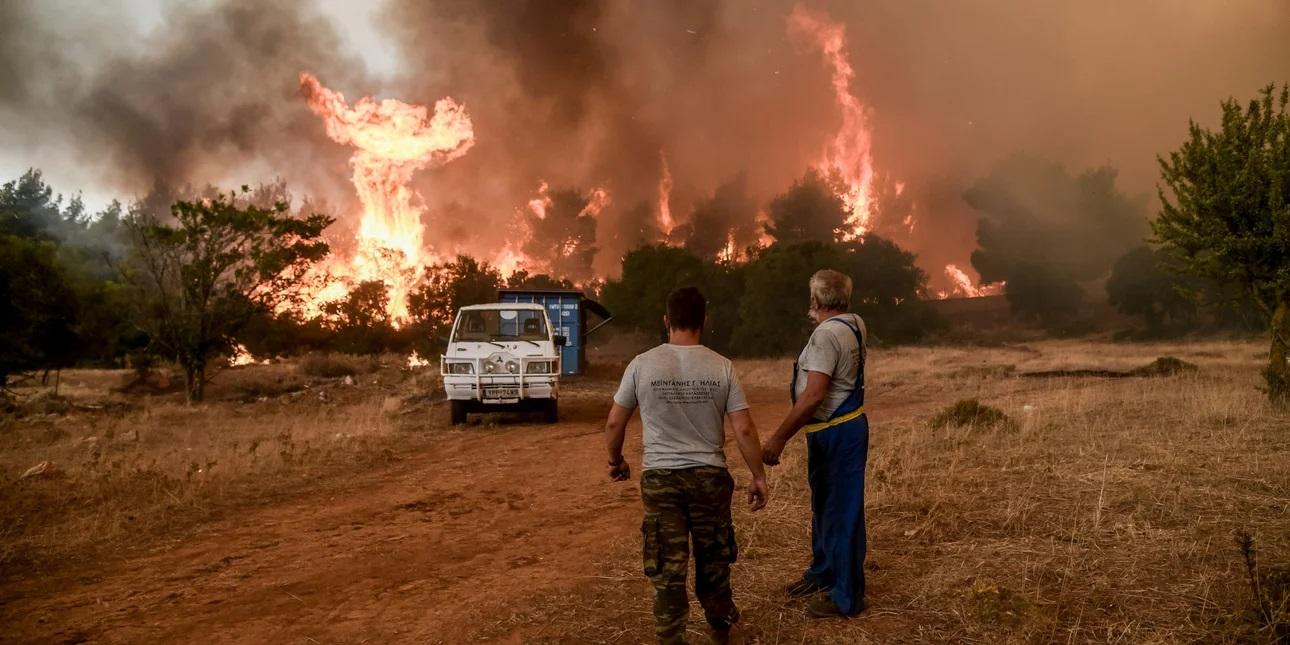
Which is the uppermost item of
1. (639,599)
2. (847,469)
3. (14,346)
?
(14,346)

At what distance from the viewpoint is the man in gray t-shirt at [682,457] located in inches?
157

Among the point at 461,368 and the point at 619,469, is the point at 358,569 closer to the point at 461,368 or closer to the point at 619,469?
the point at 619,469

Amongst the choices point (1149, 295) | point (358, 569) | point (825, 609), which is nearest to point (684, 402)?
point (825, 609)

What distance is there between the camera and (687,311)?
4.05 metres

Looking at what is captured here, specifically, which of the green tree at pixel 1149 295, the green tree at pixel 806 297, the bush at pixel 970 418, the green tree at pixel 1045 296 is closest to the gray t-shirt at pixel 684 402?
the bush at pixel 970 418

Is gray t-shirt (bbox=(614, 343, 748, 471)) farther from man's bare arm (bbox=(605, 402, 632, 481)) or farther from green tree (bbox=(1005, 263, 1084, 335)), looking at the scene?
green tree (bbox=(1005, 263, 1084, 335))

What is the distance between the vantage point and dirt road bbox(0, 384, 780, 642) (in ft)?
16.3

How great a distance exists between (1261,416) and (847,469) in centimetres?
997

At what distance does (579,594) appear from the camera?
536 cm

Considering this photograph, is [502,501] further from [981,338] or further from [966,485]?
[981,338]

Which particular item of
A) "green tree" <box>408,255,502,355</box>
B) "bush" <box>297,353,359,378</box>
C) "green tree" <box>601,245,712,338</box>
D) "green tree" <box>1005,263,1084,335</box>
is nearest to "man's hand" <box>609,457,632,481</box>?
"bush" <box>297,353,359,378</box>

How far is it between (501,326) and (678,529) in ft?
39.8

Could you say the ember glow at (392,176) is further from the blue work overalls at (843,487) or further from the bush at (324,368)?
the blue work overalls at (843,487)

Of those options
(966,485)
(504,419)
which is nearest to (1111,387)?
(966,485)
